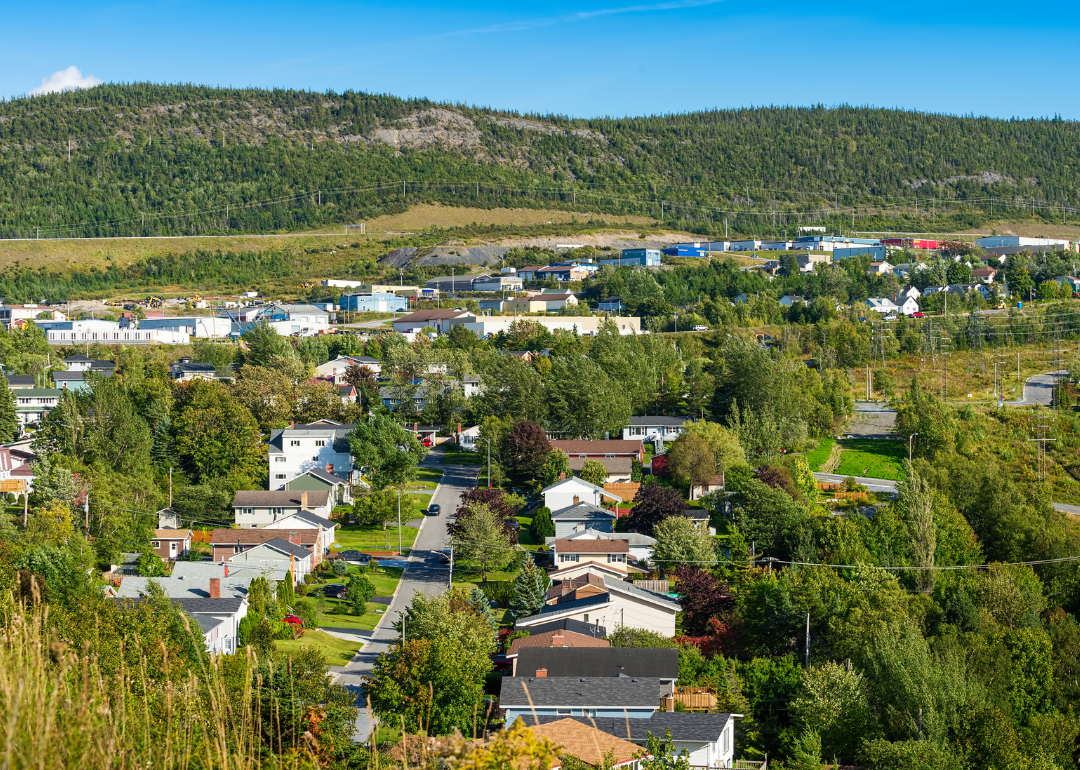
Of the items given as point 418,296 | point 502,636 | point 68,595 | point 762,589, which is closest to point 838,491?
point 762,589

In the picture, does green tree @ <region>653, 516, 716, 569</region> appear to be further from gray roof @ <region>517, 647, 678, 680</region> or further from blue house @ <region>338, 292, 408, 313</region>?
blue house @ <region>338, 292, 408, 313</region>

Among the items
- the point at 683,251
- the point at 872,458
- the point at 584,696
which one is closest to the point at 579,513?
the point at 584,696

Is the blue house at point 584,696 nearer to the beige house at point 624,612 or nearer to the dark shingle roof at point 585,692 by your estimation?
the dark shingle roof at point 585,692

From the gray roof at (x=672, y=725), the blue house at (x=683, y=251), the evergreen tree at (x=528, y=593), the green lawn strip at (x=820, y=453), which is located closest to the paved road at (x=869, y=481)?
the green lawn strip at (x=820, y=453)

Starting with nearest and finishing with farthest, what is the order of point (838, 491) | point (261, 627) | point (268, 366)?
point (261, 627), point (838, 491), point (268, 366)

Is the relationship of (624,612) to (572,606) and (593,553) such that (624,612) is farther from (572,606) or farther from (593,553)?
(593,553)

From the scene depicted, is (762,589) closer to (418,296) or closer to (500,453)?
(500,453)
